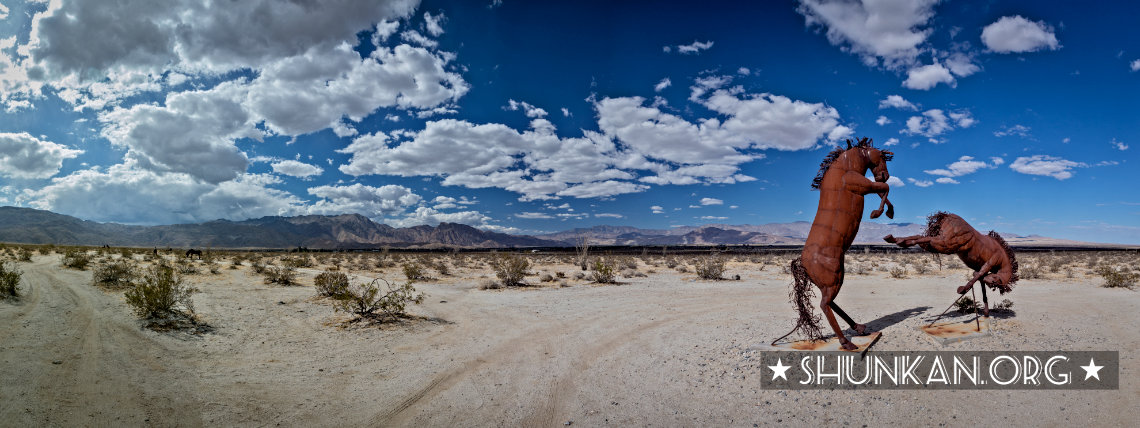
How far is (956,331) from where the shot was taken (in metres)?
7.13

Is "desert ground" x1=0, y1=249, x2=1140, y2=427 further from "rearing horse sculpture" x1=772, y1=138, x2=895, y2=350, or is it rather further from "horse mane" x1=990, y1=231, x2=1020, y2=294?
"rearing horse sculpture" x1=772, y1=138, x2=895, y2=350

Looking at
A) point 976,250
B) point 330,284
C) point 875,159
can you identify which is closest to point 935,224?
point 976,250

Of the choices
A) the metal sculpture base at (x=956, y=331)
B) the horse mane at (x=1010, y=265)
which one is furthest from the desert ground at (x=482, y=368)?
the horse mane at (x=1010, y=265)

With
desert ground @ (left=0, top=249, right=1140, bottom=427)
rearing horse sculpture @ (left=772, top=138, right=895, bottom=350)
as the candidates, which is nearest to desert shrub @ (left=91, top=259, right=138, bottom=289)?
desert ground @ (left=0, top=249, right=1140, bottom=427)

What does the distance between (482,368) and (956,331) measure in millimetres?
7622

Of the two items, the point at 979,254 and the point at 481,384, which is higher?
the point at 979,254

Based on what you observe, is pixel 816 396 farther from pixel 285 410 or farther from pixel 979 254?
pixel 285 410

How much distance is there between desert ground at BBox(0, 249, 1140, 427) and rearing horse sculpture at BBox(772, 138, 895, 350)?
132cm

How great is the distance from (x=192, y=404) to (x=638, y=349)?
6.70 meters

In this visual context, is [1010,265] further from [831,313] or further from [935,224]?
[831,313]

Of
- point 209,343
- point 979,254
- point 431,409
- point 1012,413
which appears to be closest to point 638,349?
point 431,409

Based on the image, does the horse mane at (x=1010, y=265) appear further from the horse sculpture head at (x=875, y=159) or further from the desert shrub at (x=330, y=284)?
the desert shrub at (x=330, y=284)

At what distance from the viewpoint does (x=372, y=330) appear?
10273mm

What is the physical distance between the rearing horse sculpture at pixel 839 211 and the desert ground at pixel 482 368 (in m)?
1.32
